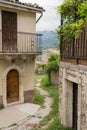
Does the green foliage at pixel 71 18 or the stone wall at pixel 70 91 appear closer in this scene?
the stone wall at pixel 70 91

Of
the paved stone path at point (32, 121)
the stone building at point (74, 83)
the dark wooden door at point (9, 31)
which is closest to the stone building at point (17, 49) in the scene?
the dark wooden door at point (9, 31)

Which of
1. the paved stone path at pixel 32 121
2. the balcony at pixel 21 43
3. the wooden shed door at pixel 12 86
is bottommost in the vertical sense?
the paved stone path at pixel 32 121

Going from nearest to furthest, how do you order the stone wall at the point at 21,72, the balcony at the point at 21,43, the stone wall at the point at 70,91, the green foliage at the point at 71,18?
1. the stone wall at the point at 70,91
2. the green foliage at the point at 71,18
3. the balcony at the point at 21,43
4. the stone wall at the point at 21,72

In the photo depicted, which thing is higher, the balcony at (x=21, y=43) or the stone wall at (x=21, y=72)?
the balcony at (x=21, y=43)

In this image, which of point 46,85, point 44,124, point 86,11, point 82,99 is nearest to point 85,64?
point 82,99

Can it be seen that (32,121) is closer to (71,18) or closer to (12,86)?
(12,86)

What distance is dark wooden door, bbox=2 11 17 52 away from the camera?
1360 centimetres

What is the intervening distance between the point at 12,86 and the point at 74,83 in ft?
20.1

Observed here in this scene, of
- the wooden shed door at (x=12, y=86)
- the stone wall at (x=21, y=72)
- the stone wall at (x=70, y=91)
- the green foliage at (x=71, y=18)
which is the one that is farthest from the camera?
the wooden shed door at (x=12, y=86)

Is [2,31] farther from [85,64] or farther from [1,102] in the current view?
[85,64]

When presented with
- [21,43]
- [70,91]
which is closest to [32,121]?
[70,91]

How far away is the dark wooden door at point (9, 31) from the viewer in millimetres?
13602

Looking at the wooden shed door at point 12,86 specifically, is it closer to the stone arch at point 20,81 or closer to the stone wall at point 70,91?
Result: the stone arch at point 20,81

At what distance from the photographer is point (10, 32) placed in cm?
1387
